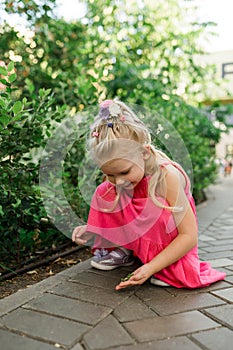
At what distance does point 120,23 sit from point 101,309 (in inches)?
186

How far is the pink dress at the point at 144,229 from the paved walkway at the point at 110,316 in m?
0.06

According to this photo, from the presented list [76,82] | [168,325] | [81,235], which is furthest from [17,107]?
[76,82]

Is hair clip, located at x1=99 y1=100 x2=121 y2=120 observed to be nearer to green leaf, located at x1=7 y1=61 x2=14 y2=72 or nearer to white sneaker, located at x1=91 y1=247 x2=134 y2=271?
green leaf, located at x1=7 y1=61 x2=14 y2=72

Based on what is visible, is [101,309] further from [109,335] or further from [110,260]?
[110,260]

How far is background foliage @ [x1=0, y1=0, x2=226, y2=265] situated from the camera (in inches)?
90.0

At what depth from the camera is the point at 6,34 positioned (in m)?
3.76

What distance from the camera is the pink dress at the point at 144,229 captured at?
1.97 m

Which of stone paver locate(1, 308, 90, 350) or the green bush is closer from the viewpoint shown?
stone paver locate(1, 308, 90, 350)

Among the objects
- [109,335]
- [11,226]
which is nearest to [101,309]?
[109,335]

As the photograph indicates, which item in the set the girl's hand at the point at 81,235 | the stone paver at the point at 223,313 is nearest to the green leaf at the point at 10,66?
the girl's hand at the point at 81,235

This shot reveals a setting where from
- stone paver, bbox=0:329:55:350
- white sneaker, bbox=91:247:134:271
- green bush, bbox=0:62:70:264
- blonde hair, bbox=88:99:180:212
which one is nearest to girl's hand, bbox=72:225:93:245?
white sneaker, bbox=91:247:134:271

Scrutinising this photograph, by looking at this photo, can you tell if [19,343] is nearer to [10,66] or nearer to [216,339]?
[216,339]

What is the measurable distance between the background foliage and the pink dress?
0.43 meters

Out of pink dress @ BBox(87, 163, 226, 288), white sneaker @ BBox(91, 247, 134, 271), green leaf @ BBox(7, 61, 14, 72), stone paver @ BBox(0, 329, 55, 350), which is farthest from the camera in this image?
white sneaker @ BBox(91, 247, 134, 271)
